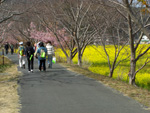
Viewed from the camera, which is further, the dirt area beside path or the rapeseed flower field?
the rapeseed flower field

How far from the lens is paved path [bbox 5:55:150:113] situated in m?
6.48

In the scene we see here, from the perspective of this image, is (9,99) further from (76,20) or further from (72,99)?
(76,20)

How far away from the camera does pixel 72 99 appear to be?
25.1 ft

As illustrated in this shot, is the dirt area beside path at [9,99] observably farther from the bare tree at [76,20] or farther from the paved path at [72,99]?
the bare tree at [76,20]

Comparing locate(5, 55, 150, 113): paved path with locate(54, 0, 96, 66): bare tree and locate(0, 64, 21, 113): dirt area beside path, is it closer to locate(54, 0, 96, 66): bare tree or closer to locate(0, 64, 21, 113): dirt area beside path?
locate(0, 64, 21, 113): dirt area beside path

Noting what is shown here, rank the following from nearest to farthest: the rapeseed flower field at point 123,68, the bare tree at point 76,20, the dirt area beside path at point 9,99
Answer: the dirt area beside path at point 9,99, the rapeseed flower field at point 123,68, the bare tree at point 76,20

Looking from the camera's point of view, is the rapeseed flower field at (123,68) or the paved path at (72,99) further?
the rapeseed flower field at (123,68)

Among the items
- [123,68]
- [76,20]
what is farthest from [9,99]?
[123,68]

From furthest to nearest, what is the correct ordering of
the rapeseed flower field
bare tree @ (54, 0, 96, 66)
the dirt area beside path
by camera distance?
1. bare tree @ (54, 0, 96, 66)
2. the rapeseed flower field
3. the dirt area beside path

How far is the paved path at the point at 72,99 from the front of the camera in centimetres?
648

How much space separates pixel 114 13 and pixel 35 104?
33.6ft


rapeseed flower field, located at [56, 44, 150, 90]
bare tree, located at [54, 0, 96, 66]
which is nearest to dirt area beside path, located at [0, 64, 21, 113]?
rapeseed flower field, located at [56, 44, 150, 90]

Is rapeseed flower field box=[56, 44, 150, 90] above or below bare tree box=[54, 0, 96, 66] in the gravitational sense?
below

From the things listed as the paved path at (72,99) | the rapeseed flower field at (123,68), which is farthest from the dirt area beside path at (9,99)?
the rapeseed flower field at (123,68)
